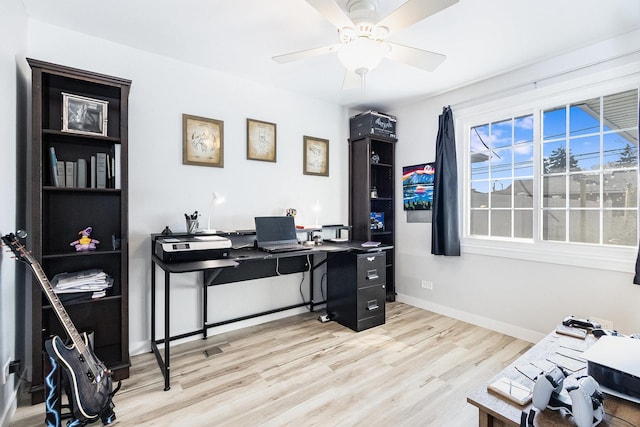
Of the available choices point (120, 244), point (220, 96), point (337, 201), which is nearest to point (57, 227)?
point (120, 244)

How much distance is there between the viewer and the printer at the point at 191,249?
6.85ft

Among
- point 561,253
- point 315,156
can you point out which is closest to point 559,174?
point 561,253

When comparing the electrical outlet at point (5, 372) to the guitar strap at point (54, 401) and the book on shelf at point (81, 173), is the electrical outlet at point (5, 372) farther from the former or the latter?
the book on shelf at point (81, 173)

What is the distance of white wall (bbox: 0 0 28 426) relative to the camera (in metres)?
1.66

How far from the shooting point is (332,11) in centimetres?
154

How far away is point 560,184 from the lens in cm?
267

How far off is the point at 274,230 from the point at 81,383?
67.7 inches

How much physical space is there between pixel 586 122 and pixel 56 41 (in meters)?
4.15

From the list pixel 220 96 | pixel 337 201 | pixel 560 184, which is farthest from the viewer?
pixel 337 201

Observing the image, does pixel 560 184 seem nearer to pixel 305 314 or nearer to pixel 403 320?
pixel 403 320

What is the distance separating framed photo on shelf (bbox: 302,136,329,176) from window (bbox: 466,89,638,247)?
1584mm

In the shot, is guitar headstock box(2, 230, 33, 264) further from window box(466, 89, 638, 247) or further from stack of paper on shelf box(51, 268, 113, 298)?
window box(466, 89, 638, 247)

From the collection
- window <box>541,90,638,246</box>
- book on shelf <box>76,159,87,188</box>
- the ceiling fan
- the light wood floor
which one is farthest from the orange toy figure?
window <box>541,90,638,246</box>

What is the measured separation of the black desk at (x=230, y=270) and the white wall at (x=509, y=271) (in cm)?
94
